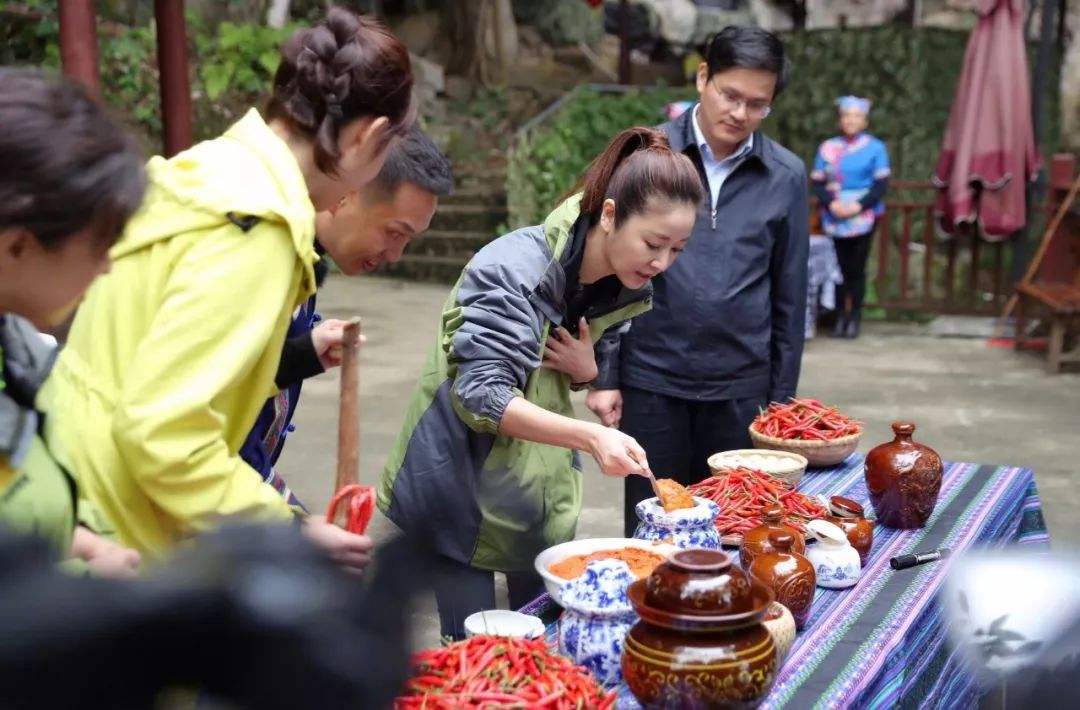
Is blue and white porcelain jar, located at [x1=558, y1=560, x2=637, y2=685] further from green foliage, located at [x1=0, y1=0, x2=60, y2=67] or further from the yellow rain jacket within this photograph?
green foliage, located at [x1=0, y1=0, x2=60, y2=67]

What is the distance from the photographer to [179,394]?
1.59 m

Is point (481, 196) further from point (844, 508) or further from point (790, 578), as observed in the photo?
point (790, 578)

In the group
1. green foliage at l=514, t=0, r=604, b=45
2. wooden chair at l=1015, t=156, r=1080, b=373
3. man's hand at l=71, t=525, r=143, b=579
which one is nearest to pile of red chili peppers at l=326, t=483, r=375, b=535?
man's hand at l=71, t=525, r=143, b=579

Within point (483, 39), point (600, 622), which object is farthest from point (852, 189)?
point (483, 39)

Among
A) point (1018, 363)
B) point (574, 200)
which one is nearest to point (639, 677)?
point (574, 200)

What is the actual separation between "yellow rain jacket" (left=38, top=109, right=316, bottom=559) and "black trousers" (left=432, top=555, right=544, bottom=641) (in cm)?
71

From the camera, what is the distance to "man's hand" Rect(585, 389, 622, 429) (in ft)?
11.4

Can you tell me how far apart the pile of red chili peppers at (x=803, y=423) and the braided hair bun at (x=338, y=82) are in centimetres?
182

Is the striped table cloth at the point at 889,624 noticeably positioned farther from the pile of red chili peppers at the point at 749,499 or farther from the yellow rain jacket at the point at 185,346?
the yellow rain jacket at the point at 185,346

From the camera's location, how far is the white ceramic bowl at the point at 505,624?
210 centimetres

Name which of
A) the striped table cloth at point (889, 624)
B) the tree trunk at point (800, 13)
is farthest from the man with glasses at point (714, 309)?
the tree trunk at point (800, 13)

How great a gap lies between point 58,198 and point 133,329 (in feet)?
1.46

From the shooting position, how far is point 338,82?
183 centimetres

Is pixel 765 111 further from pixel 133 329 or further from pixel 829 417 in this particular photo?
pixel 133 329
